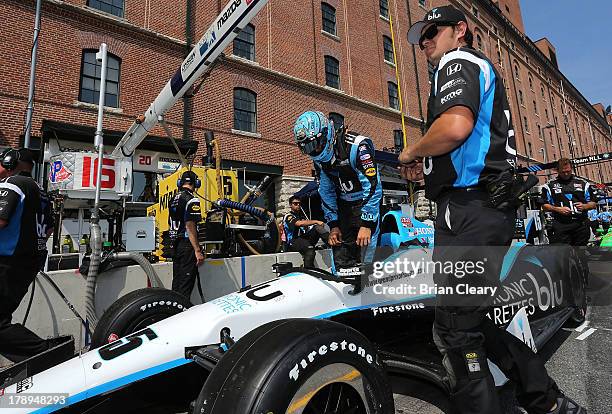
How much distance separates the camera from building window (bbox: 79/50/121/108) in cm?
1068

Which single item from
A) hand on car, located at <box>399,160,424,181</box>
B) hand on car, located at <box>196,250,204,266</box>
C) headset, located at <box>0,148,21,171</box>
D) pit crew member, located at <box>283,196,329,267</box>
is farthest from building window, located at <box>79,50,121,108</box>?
hand on car, located at <box>399,160,424,181</box>

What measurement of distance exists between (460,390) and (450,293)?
15.4 inches

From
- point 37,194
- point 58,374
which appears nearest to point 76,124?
point 37,194

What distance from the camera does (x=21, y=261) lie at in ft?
9.04

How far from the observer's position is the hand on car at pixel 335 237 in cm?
291

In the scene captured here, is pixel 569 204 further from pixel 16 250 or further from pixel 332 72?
pixel 332 72

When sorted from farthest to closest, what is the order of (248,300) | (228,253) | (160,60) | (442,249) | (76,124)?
(160,60)
(76,124)
(228,253)
(248,300)
(442,249)

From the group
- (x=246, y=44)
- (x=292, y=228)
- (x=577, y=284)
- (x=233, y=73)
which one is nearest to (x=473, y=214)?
(x=577, y=284)

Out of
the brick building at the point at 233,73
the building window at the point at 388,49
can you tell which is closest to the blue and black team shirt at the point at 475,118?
the brick building at the point at 233,73

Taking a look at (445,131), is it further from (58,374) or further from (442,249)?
(58,374)

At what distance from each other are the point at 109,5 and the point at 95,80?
2561 mm

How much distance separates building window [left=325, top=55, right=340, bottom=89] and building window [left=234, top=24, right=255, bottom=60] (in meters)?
3.97

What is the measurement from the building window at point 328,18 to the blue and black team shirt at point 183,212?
15222 mm

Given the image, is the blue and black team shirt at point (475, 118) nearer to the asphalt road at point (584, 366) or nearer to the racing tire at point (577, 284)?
the asphalt road at point (584, 366)
